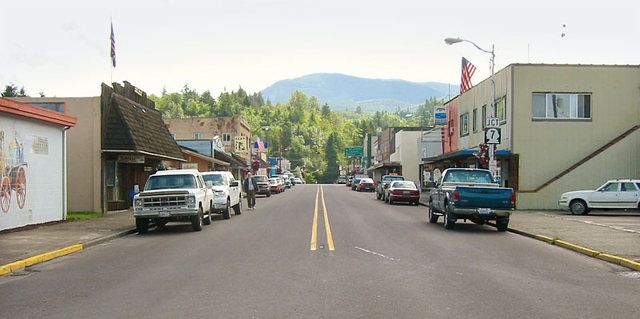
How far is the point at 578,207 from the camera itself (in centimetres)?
2736

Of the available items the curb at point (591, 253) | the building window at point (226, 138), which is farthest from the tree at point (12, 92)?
the curb at point (591, 253)

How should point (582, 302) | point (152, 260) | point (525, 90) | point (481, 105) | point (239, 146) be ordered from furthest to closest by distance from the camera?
point (239, 146) → point (481, 105) → point (525, 90) → point (152, 260) → point (582, 302)

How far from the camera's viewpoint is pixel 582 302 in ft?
28.4

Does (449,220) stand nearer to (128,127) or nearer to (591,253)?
(591,253)

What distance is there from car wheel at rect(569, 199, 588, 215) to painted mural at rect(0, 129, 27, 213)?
70.7 feet

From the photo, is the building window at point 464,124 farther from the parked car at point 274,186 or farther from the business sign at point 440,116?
the parked car at point 274,186

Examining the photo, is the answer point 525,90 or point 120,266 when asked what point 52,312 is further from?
point 525,90

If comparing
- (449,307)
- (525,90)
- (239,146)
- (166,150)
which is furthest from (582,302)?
(239,146)

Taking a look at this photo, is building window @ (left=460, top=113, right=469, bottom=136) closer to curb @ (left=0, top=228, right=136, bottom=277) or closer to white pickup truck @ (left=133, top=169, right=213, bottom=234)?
white pickup truck @ (left=133, top=169, right=213, bottom=234)

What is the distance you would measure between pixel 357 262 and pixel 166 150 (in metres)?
24.6

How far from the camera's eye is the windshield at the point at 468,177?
21.6 m

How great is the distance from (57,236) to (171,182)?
4136mm

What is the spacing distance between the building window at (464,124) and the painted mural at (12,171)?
1129 inches

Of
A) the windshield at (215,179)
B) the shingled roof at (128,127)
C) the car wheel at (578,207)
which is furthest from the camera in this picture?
the shingled roof at (128,127)
